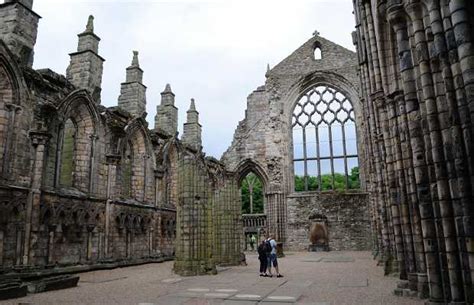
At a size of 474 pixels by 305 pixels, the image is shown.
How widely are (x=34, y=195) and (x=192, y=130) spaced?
534 inches

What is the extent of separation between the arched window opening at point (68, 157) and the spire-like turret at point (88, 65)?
57.0 inches

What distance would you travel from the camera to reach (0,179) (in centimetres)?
969

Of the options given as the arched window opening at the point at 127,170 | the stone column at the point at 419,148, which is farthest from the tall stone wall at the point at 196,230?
the stone column at the point at 419,148

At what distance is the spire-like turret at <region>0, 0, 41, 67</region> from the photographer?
11.2 m

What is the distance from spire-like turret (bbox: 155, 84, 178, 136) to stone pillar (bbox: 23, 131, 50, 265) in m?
9.90

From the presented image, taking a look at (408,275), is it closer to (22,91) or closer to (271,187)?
(22,91)

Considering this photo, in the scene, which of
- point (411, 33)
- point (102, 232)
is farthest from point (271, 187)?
point (411, 33)

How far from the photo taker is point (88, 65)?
46.9 feet

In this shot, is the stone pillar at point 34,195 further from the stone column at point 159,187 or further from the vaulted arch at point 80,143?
the stone column at point 159,187

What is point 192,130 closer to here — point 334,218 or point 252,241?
point 252,241

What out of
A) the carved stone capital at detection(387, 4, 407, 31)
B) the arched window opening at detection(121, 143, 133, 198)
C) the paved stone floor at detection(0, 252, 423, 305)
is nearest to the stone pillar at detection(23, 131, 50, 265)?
the paved stone floor at detection(0, 252, 423, 305)

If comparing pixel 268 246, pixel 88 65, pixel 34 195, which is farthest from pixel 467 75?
pixel 88 65

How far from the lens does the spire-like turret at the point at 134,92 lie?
57.0 ft

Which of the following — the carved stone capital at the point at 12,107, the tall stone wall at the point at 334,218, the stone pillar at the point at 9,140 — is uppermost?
the carved stone capital at the point at 12,107
